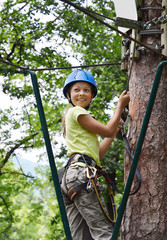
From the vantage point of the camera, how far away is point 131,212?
225cm

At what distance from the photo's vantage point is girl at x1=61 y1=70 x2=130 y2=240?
220 centimetres

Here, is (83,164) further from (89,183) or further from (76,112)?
(76,112)

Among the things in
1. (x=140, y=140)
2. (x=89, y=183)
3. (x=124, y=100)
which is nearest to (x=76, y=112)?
(x=124, y=100)

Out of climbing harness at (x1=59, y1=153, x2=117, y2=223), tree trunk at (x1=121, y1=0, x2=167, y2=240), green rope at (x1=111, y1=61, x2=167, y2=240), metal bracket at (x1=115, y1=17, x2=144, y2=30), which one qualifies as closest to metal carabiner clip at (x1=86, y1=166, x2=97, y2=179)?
climbing harness at (x1=59, y1=153, x2=117, y2=223)

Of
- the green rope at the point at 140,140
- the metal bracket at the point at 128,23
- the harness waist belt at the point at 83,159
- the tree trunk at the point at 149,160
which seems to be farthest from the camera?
the harness waist belt at the point at 83,159

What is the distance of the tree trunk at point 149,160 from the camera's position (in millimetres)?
2145

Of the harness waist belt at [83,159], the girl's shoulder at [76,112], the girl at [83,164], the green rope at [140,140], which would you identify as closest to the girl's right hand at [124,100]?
the girl at [83,164]

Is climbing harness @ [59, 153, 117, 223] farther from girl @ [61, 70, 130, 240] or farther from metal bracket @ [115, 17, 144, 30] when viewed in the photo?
metal bracket @ [115, 17, 144, 30]

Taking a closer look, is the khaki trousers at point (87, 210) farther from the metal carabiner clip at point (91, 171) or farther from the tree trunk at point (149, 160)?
the tree trunk at point (149, 160)

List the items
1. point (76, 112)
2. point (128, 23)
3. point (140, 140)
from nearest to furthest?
1. point (140, 140)
2. point (128, 23)
3. point (76, 112)

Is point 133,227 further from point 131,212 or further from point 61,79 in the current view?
point 61,79

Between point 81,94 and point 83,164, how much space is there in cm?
58

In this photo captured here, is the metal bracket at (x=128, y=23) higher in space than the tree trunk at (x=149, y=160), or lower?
higher

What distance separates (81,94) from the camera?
2574 millimetres
